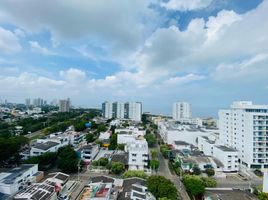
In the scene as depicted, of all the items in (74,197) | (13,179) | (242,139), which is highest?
(242,139)

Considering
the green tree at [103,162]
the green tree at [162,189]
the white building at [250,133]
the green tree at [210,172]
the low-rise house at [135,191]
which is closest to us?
the low-rise house at [135,191]

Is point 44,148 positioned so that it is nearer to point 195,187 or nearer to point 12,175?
point 12,175

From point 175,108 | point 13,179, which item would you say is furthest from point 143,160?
point 175,108

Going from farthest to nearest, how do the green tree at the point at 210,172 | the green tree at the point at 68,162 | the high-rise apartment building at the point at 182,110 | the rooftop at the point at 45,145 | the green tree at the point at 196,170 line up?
1. the high-rise apartment building at the point at 182,110
2. the rooftop at the point at 45,145
3. the green tree at the point at 210,172
4. the green tree at the point at 196,170
5. the green tree at the point at 68,162

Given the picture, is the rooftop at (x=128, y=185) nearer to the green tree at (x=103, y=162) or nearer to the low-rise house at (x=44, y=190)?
the low-rise house at (x=44, y=190)

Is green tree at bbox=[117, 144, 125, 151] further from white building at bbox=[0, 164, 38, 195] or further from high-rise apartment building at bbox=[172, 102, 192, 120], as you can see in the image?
high-rise apartment building at bbox=[172, 102, 192, 120]

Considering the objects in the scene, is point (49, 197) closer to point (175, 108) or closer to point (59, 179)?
point (59, 179)

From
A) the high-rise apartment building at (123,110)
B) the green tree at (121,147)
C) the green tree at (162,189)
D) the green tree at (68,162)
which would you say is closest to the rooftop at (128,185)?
the green tree at (162,189)
